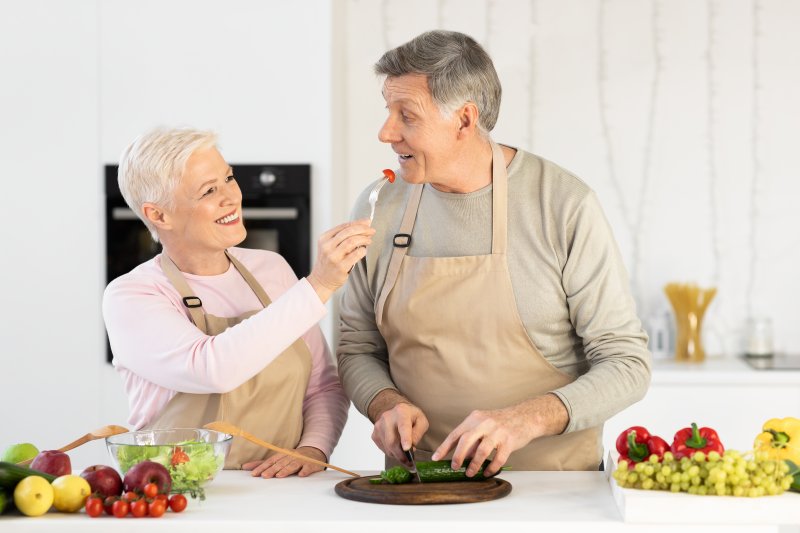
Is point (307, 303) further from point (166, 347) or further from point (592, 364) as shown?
point (592, 364)

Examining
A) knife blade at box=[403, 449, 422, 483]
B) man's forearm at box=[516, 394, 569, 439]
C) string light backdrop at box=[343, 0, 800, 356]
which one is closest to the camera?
knife blade at box=[403, 449, 422, 483]

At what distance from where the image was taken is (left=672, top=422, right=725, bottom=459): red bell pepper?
1.69m

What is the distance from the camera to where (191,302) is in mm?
2047

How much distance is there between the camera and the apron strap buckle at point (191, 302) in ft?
6.70

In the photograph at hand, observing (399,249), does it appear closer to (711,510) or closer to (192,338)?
(192,338)

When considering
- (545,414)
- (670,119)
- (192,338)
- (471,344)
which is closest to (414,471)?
(545,414)

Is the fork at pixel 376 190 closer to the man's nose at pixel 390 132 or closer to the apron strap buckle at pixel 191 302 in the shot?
the man's nose at pixel 390 132

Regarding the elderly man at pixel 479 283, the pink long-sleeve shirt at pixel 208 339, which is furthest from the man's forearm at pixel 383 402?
the pink long-sleeve shirt at pixel 208 339

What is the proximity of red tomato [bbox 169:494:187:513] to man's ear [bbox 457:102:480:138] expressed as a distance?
896mm

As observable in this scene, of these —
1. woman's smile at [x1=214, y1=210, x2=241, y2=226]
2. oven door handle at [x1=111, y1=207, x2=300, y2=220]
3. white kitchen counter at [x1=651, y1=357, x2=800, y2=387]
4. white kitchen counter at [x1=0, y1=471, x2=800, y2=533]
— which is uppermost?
oven door handle at [x1=111, y1=207, x2=300, y2=220]

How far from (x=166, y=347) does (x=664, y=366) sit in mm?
2217

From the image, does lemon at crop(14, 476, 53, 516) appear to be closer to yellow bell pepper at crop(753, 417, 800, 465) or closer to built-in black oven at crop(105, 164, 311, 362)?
yellow bell pepper at crop(753, 417, 800, 465)

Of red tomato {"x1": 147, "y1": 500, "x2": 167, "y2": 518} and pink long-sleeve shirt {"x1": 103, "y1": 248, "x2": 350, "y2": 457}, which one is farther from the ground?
pink long-sleeve shirt {"x1": 103, "y1": 248, "x2": 350, "y2": 457}

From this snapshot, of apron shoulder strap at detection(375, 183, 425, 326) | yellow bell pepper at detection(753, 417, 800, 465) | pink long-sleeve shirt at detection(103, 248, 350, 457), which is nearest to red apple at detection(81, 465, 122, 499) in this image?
pink long-sleeve shirt at detection(103, 248, 350, 457)
